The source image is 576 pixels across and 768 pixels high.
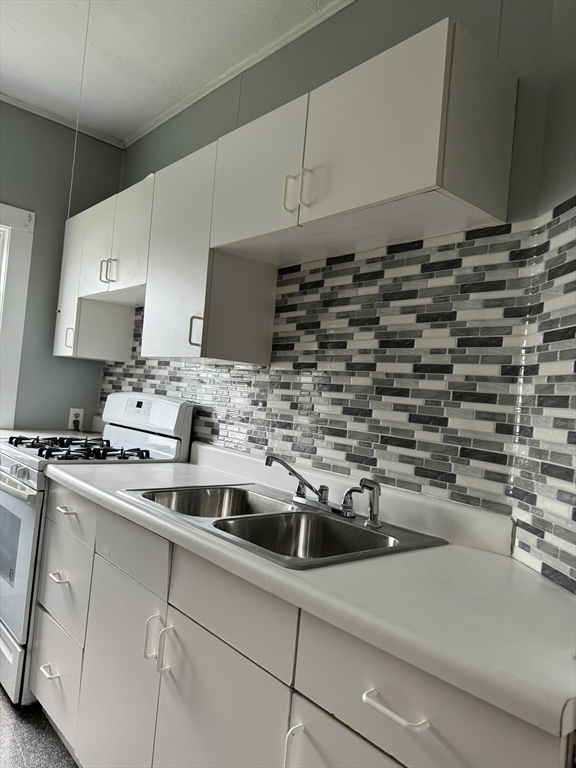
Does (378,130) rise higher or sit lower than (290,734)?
higher

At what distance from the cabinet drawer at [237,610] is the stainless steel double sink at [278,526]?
9 cm

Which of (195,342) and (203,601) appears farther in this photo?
(195,342)

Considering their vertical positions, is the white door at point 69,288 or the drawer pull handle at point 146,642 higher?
the white door at point 69,288

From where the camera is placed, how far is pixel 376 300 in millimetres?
1857

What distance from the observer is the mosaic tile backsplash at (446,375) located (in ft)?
4.18

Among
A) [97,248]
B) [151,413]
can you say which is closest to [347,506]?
[151,413]

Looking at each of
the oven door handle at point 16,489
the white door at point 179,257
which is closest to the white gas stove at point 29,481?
the oven door handle at point 16,489

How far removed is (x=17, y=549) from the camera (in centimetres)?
227

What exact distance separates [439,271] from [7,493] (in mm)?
1946

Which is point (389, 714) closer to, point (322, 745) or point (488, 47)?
point (322, 745)

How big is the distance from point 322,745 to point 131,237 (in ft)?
7.27

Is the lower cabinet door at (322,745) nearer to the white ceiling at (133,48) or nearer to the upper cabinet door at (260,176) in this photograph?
the upper cabinet door at (260,176)

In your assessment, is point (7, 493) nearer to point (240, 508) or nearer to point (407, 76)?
point (240, 508)

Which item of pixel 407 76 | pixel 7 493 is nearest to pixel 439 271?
pixel 407 76
